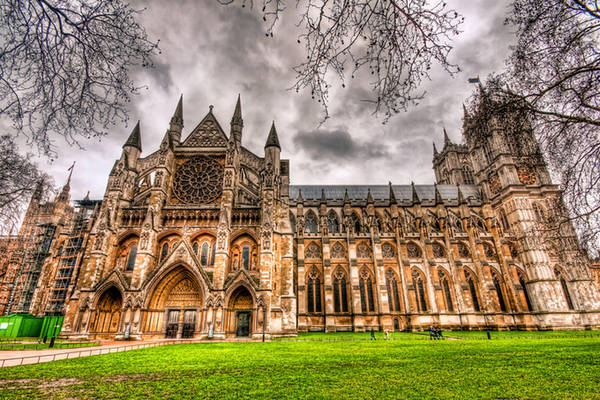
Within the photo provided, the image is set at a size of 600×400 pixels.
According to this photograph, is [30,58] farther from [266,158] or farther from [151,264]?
[266,158]

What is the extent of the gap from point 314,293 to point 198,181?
17.9 metres

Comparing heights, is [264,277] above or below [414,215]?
below

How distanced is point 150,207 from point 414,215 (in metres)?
32.1

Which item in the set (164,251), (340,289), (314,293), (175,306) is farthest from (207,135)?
(340,289)

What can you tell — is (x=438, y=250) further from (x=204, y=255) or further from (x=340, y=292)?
(x=204, y=255)

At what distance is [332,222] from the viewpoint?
3981cm

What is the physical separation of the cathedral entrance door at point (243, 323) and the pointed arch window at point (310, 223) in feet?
59.1

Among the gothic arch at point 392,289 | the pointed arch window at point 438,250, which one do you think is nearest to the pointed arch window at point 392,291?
the gothic arch at point 392,289

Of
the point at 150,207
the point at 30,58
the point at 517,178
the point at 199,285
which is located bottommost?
the point at 199,285

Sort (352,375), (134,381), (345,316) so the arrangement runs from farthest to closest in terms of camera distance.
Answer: (345,316)
(352,375)
(134,381)

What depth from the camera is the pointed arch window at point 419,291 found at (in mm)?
31969

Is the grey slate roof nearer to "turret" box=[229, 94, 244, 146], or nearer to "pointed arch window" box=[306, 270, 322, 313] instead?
"pointed arch window" box=[306, 270, 322, 313]

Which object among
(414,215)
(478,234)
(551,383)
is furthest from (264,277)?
(478,234)

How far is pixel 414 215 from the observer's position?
1524 inches
